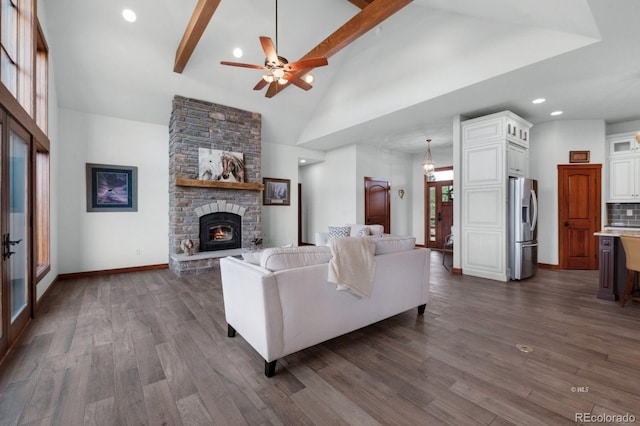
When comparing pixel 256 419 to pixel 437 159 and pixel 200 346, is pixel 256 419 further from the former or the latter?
pixel 437 159

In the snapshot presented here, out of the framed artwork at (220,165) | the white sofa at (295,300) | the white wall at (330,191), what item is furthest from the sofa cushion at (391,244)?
the white wall at (330,191)

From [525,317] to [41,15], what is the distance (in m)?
6.81

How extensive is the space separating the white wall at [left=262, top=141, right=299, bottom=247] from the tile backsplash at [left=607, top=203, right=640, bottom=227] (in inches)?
264

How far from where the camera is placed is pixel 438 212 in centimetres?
805

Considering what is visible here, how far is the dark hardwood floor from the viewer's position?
62.9 inches

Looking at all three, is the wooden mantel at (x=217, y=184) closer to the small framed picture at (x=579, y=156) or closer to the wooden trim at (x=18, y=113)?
the wooden trim at (x=18, y=113)

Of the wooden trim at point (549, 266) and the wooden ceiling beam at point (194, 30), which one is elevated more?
the wooden ceiling beam at point (194, 30)

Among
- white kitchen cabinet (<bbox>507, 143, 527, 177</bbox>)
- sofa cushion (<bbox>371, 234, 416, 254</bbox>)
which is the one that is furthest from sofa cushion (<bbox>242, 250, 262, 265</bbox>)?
white kitchen cabinet (<bbox>507, 143, 527, 177</bbox>)

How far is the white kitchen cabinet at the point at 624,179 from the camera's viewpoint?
17.0 ft

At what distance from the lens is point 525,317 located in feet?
9.82

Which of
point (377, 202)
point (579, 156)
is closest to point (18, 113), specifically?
point (377, 202)

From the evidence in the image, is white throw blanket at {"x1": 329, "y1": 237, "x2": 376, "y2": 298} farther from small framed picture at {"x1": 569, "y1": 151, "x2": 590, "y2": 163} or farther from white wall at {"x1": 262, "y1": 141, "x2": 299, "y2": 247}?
small framed picture at {"x1": 569, "y1": 151, "x2": 590, "y2": 163}

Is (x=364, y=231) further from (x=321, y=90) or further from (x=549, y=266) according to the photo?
(x=549, y=266)

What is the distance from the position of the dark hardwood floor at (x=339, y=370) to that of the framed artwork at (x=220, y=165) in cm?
283
